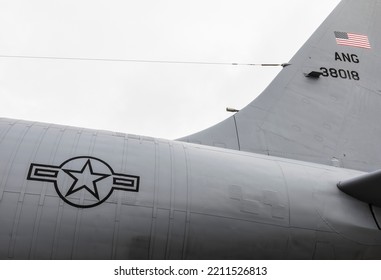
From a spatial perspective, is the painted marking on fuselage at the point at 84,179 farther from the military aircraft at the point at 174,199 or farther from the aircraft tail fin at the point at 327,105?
the aircraft tail fin at the point at 327,105

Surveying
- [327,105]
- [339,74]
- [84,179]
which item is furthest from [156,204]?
[339,74]

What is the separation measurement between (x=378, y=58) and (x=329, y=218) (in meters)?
5.97

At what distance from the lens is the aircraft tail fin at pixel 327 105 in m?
8.79

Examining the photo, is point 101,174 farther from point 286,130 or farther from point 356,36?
point 356,36

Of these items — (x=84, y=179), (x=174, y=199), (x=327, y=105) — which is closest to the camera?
(x=84, y=179)

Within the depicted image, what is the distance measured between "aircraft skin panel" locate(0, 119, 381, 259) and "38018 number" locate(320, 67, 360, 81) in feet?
12.8

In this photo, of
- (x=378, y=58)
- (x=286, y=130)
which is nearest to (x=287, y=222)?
(x=286, y=130)

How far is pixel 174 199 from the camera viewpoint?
6145mm

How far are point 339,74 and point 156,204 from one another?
6.71 metres

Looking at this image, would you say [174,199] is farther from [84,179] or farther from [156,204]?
[84,179]

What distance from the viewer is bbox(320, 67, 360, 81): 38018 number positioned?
10211 millimetres

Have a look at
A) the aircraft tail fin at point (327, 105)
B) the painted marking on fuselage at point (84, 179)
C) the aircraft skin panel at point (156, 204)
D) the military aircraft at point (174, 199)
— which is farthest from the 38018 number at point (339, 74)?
the painted marking on fuselage at point (84, 179)

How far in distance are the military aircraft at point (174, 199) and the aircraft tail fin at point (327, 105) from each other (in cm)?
18

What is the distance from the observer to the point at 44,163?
19.7 ft
